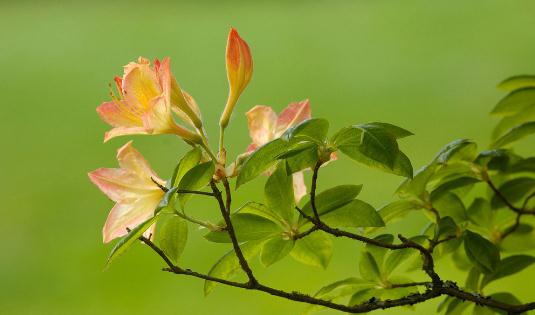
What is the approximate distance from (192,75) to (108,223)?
234 cm

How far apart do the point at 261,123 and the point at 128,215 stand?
0.13 m

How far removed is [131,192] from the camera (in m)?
0.59

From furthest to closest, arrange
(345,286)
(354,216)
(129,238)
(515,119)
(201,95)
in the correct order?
(201,95)
(515,119)
(345,286)
(354,216)
(129,238)

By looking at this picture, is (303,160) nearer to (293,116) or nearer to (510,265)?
(293,116)

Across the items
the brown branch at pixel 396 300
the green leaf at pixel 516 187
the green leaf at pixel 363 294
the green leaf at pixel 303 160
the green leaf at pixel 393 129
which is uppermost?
the green leaf at pixel 393 129

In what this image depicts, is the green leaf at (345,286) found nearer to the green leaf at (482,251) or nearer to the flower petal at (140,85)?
the green leaf at (482,251)

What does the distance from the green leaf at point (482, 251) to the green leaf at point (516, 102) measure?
19cm

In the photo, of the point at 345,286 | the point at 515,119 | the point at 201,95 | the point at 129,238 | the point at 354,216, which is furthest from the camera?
the point at 201,95

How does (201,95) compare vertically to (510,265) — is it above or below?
above

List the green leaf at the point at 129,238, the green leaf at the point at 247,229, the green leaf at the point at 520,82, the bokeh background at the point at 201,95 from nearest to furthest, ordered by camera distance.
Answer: the green leaf at the point at 129,238 < the green leaf at the point at 247,229 < the green leaf at the point at 520,82 < the bokeh background at the point at 201,95

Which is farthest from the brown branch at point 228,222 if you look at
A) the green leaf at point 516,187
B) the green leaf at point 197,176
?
the green leaf at point 516,187

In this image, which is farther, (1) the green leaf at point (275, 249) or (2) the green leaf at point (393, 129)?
(1) the green leaf at point (275, 249)

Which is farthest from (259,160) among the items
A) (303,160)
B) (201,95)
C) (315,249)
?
(201,95)

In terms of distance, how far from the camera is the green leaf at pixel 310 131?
1.65 ft
